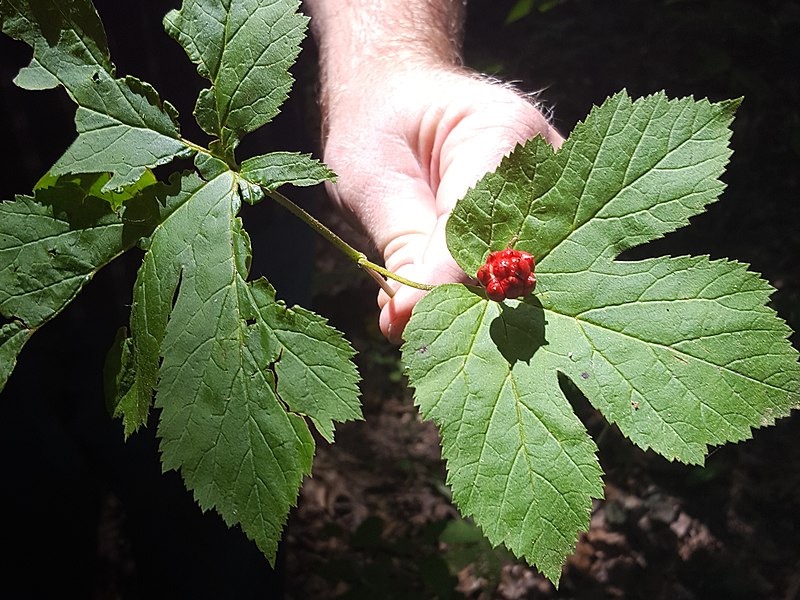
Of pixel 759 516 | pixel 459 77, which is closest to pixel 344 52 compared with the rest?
pixel 459 77

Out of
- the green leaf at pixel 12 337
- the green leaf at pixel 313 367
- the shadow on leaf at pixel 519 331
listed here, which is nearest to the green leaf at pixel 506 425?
the shadow on leaf at pixel 519 331

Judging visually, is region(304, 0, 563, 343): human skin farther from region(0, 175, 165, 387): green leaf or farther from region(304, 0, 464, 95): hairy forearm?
region(0, 175, 165, 387): green leaf

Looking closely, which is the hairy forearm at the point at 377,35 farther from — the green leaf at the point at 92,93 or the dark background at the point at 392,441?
the green leaf at the point at 92,93

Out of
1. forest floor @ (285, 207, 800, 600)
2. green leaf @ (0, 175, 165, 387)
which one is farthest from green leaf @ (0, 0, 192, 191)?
forest floor @ (285, 207, 800, 600)

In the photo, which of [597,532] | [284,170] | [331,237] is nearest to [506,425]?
[331,237]

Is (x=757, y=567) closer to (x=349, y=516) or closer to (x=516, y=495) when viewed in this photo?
(x=349, y=516)
